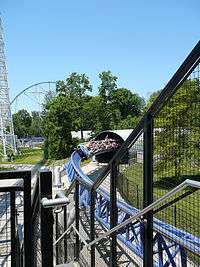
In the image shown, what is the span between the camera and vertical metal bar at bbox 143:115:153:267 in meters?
2.30

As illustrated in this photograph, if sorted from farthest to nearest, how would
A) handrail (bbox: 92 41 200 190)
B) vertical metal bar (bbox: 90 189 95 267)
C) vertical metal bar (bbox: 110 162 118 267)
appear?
1. vertical metal bar (bbox: 90 189 95 267)
2. vertical metal bar (bbox: 110 162 118 267)
3. handrail (bbox: 92 41 200 190)

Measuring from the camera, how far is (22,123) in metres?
88.3

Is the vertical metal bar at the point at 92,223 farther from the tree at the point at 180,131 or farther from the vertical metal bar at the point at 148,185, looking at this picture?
the tree at the point at 180,131

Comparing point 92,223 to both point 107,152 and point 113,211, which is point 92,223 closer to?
point 113,211

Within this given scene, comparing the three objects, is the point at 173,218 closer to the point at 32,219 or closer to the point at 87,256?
the point at 32,219

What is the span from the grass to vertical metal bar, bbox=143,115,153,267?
43 mm

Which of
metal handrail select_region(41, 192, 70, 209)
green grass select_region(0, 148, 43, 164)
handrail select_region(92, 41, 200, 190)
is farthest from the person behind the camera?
green grass select_region(0, 148, 43, 164)

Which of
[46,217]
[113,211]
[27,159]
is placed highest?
[46,217]

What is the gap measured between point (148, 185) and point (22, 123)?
8791 cm

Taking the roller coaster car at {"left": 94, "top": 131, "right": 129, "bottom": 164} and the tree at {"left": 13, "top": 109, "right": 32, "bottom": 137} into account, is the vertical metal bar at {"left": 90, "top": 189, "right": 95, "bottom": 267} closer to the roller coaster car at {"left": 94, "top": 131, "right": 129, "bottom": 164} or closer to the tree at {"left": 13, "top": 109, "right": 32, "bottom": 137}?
the roller coaster car at {"left": 94, "top": 131, "right": 129, "bottom": 164}

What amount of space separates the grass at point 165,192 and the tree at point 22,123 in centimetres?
8393

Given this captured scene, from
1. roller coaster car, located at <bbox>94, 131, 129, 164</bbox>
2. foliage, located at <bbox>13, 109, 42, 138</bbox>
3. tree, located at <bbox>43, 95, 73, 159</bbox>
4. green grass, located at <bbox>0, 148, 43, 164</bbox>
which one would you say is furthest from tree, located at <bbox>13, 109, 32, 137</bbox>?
roller coaster car, located at <bbox>94, 131, 129, 164</bbox>

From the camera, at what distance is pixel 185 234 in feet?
7.06

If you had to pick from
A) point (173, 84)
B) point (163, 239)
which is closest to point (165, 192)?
point (173, 84)
